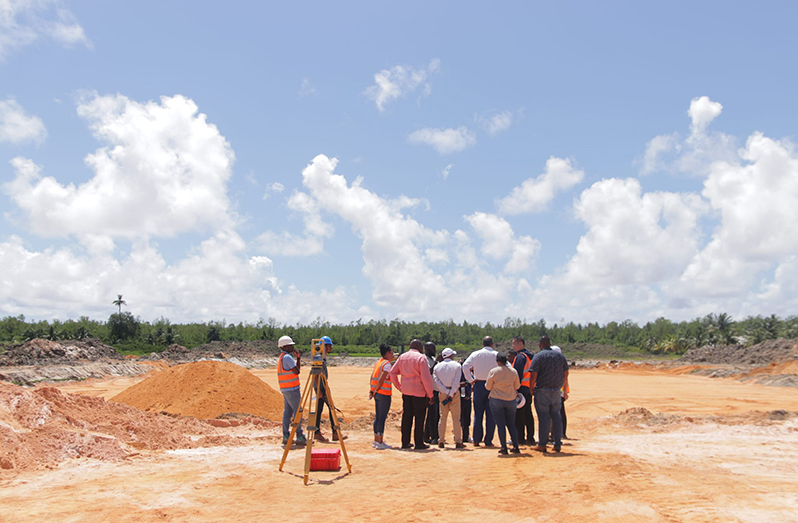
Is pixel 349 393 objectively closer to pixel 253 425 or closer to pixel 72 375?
pixel 253 425

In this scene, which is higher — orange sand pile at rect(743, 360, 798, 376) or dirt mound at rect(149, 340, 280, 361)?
orange sand pile at rect(743, 360, 798, 376)

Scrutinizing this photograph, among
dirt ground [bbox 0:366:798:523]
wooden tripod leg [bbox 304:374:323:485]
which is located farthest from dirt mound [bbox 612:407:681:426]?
wooden tripod leg [bbox 304:374:323:485]

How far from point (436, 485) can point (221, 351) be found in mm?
Answer: 53544

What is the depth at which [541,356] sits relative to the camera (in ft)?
27.7

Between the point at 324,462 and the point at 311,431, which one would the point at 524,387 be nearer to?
the point at 324,462

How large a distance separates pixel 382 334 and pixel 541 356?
71.8 metres

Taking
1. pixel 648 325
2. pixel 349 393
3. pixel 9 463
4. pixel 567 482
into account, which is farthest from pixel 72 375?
pixel 648 325

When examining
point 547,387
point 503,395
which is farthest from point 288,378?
point 547,387

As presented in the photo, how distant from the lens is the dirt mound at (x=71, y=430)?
7430mm

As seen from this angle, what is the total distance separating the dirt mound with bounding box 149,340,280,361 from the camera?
50656 mm

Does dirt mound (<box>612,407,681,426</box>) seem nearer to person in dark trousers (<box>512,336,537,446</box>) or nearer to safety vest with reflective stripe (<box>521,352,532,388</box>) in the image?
person in dark trousers (<box>512,336,537,446</box>)

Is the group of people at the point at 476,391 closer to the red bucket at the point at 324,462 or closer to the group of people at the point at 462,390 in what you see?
the group of people at the point at 462,390

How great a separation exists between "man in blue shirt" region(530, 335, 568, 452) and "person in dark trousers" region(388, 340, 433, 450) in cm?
183

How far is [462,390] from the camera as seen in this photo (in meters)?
9.78
